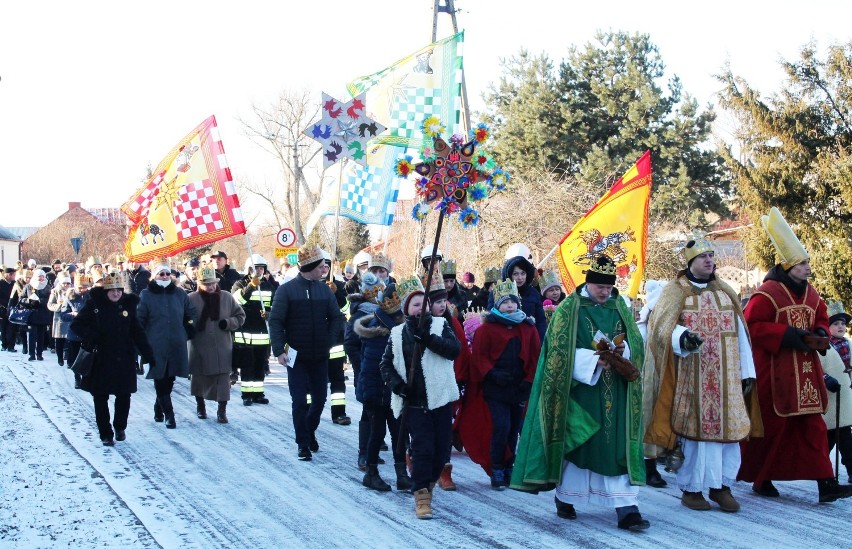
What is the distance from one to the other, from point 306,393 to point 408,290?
7.80ft

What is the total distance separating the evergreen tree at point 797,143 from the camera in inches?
A: 979

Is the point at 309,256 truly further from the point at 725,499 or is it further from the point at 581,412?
the point at 725,499

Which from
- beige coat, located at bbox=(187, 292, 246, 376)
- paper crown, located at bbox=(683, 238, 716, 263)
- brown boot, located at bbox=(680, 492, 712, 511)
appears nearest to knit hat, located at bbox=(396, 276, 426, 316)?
paper crown, located at bbox=(683, 238, 716, 263)

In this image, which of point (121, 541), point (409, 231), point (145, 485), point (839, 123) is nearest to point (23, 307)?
point (145, 485)

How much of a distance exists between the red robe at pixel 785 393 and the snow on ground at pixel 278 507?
28 cm

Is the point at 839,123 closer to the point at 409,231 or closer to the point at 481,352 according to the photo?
the point at 409,231

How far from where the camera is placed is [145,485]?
790 centimetres

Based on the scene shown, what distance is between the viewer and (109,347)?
997cm

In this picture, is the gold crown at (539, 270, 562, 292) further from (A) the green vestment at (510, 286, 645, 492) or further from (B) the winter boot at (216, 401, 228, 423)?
(B) the winter boot at (216, 401, 228, 423)

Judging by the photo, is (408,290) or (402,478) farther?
(402,478)

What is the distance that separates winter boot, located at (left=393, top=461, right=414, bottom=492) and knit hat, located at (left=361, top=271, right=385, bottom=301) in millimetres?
1898

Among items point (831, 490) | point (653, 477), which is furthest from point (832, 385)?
point (653, 477)

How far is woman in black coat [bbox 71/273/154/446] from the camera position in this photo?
9.84 m

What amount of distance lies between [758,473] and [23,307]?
16365 mm
